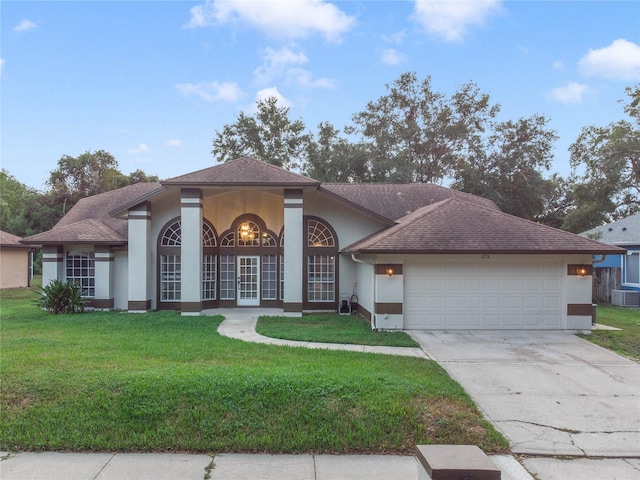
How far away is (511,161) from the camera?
98.6ft

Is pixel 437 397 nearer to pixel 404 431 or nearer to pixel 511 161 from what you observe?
pixel 404 431

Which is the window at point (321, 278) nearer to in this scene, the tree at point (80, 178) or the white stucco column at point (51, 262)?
the white stucco column at point (51, 262)

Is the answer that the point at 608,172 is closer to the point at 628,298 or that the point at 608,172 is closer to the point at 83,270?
the point at 628,298

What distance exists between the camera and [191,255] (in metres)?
13.2

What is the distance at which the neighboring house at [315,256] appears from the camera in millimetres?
10984

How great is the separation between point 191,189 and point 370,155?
18898 mm

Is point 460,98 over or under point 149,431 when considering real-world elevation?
over

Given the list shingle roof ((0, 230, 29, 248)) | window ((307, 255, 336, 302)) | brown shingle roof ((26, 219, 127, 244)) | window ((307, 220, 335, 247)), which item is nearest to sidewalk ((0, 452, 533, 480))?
window ((307, 255, 336, 302))

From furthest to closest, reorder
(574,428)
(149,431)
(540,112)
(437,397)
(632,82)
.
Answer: (540,112) → (632,82) → (437,397) → (574,428) → (149,431)

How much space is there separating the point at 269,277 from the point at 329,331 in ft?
16.9

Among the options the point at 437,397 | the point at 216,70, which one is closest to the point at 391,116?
the point at 216,70

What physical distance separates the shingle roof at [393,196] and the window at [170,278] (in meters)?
6.62

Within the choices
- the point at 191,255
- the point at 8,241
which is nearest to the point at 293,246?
the point at 191,255

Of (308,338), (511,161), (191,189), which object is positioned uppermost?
(511,161)
